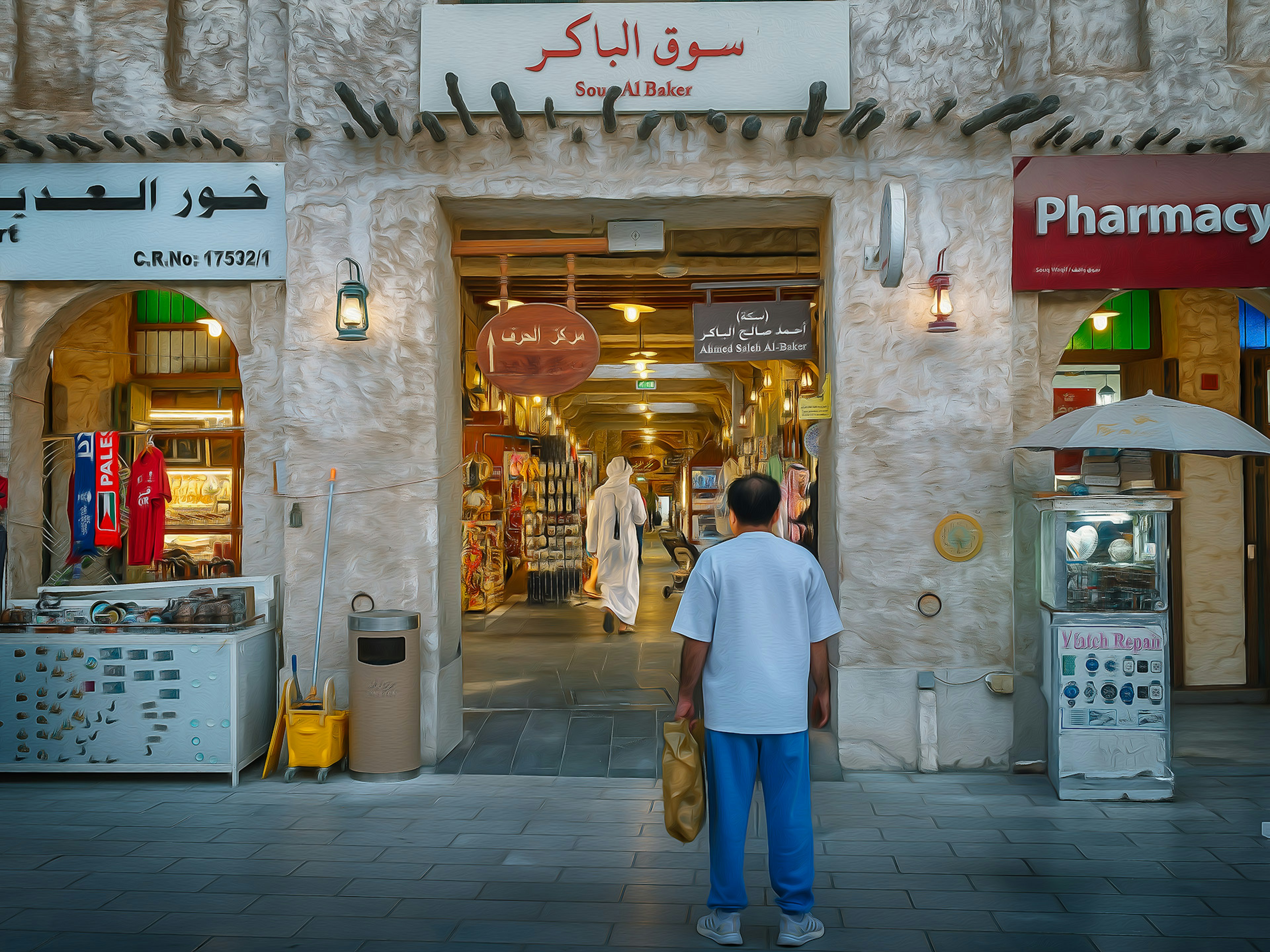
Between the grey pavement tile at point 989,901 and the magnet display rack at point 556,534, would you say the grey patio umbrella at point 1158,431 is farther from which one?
the magnet display rack at point 556,534

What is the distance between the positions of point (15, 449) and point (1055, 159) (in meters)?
7.09

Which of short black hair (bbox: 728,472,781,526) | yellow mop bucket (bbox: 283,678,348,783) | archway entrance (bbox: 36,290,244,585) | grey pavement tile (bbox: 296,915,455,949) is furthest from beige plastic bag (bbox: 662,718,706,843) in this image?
archway entrance (bbox: 36,290,244,585)

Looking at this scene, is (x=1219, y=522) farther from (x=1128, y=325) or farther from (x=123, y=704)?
(x=123, y=704)

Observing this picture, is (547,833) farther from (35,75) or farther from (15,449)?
(35,75)

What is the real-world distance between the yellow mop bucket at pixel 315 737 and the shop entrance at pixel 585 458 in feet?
2.29

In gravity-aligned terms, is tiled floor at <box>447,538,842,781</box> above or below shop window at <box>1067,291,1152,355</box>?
below

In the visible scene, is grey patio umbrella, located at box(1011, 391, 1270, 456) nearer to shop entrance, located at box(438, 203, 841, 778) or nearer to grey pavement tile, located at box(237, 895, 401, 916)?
shop entrance, located at box(438, 203, 841, 778)

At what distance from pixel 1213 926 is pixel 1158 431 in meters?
2.46

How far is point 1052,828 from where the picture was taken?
186 inches

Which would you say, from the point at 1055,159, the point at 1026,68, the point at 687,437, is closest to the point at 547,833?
the point at 1055,159

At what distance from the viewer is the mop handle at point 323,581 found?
572 centimetres

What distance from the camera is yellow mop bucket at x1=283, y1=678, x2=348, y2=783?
5500 mm

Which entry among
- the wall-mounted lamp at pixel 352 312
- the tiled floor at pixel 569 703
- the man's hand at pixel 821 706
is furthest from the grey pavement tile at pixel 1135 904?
the wall-mounted lamp at pixel 352 312

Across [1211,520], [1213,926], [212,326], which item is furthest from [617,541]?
[1213,926]
